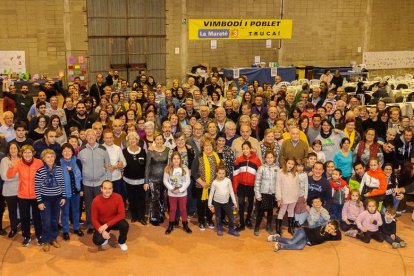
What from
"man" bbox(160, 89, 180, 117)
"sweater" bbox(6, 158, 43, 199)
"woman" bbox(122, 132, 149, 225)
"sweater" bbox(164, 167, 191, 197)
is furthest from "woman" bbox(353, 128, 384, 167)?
"sweater" bbox(6, 158, 43, 199)

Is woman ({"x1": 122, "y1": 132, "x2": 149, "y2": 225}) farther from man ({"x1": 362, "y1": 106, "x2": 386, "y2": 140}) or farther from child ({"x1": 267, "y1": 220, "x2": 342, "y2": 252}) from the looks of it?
man ({"x1": 362, "y1": 106, "x2": 386, "y2": 140})

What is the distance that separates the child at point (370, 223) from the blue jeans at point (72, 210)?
410 cm

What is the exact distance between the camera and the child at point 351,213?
6855 millimetres

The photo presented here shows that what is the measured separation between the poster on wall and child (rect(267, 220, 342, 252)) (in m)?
12.2

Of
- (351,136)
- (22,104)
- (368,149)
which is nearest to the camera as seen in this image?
(368,149)

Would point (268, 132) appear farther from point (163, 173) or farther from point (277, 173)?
point (163, 173)

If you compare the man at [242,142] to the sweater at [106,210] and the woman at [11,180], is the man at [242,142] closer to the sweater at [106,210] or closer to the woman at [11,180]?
the sweater at [106,210]

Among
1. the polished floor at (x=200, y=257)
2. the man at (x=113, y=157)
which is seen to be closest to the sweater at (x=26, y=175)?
the polished floor at (x=200, y=257)

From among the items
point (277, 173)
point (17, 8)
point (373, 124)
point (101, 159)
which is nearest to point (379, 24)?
point (373, 124)

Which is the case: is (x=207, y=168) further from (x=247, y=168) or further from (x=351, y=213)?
(x=351, y=213)

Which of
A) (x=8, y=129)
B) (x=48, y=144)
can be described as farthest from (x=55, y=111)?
(x=48, y=144)

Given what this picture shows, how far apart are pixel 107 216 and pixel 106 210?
0.09m

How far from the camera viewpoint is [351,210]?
6.95 metres

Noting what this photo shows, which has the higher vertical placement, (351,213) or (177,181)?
(177,181)
